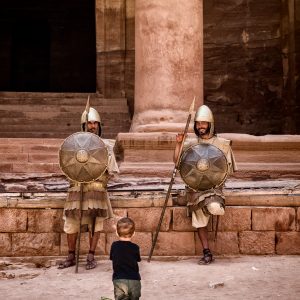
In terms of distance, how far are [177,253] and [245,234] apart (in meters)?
0.82

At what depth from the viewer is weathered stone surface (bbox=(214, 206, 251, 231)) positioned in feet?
23.7

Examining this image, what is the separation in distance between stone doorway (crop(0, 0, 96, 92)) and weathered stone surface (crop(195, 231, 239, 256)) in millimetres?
15530

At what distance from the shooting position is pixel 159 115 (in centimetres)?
1001

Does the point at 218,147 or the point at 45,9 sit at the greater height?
the point at 45,9

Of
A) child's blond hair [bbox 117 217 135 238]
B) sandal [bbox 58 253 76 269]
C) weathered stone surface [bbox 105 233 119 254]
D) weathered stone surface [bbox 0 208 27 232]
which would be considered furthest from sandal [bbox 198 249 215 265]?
child's blond hair [bbox 117 217 135 238]

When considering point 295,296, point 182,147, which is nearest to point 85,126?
point 182,147

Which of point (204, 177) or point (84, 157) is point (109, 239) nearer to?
point (84, 157)

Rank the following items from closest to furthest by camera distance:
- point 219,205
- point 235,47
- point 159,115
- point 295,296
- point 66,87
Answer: point 295,296 → point 219,205 → point 159,115 → point 235,47 → point 66,87

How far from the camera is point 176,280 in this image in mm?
6004

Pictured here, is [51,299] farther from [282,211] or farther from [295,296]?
[282,211]

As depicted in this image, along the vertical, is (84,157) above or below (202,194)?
above

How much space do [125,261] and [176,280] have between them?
1.54m

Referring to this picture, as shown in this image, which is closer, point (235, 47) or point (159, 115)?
point (159, 115)

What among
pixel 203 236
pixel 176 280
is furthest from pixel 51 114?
pixel 176 280
